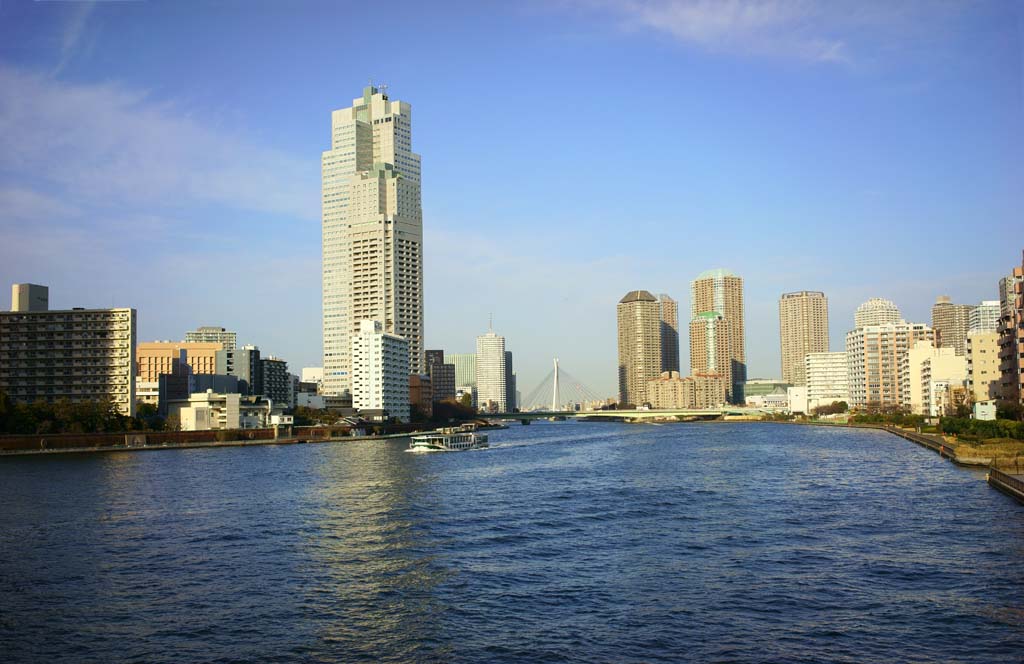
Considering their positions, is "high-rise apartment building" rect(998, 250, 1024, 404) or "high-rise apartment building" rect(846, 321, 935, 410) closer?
"high-rise apartment building" rect(998, 250, 1024, 404)

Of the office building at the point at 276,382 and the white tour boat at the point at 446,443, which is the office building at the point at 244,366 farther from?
the white tour boat at the point at 446,443

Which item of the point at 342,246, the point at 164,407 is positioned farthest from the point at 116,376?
the point at 342,246

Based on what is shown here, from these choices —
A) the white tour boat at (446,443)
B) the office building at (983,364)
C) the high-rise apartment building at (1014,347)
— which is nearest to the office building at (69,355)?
the white tour boat at (446,443)

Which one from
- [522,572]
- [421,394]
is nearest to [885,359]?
[421,394]

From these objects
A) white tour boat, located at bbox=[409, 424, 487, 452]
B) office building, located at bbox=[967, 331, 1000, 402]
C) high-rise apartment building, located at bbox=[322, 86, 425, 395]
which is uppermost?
high-rise apartment building, located at bbox=[322, 86, 425, 395]

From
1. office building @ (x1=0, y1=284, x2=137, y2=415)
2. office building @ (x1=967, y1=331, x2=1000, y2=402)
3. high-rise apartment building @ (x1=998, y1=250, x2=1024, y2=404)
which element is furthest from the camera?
office building @ (x1=0, y1=284, x2=137, y2=415)

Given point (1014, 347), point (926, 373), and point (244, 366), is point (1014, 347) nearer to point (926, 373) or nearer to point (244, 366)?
point (926, 373)

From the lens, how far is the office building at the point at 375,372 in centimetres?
14450

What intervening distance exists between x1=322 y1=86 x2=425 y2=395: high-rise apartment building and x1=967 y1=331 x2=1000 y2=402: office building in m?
105

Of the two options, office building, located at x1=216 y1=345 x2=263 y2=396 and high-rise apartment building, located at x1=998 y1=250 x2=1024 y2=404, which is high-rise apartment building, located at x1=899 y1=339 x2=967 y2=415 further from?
office building, located at x1=216 y1=345 x2=263 y2=396

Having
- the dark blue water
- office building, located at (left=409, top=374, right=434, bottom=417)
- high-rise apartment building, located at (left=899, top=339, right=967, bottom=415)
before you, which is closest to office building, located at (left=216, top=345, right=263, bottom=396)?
office building, located at (left=409, top=374, right=434, bottom=417)

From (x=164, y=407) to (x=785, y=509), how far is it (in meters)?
119

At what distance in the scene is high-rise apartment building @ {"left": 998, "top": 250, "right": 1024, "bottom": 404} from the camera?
84875 millimetres

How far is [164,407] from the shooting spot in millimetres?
136750
